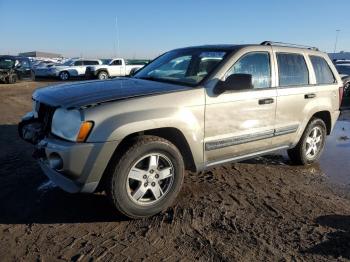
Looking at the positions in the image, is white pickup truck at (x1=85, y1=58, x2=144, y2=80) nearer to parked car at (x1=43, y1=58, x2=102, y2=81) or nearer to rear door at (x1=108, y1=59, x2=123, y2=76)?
rear door at (x1=108, y1=59, x2=123, y2=76)

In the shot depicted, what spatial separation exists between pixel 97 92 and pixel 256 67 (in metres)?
2.13

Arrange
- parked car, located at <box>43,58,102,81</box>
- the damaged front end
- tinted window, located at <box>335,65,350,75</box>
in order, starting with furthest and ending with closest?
parked car, located at <box>43,58,102,81</box> < tinted window, located at <box>335,65,350,75</box> < the damaged front end

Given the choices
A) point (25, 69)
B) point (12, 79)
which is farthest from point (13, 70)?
point (25, 69)

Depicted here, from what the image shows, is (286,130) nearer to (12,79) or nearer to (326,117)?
(326,117)

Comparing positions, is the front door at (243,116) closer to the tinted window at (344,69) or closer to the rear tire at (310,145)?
the rear tire at (310,145)

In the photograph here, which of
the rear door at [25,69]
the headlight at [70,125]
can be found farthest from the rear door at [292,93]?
the rear door at [25,69]

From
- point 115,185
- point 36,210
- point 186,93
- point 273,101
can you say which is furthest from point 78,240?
point 273,101

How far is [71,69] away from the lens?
27.8 m

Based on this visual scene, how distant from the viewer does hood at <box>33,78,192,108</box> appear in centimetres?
377

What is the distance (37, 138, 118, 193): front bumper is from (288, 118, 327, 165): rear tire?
345 centimetres

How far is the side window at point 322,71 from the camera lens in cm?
594

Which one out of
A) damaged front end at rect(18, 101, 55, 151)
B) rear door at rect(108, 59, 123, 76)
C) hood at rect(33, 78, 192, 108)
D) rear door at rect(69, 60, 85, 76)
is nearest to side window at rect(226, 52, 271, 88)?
hood at rect(33, 78, 192, 108)

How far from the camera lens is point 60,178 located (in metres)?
3.72

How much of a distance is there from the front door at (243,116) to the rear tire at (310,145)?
1.06m
